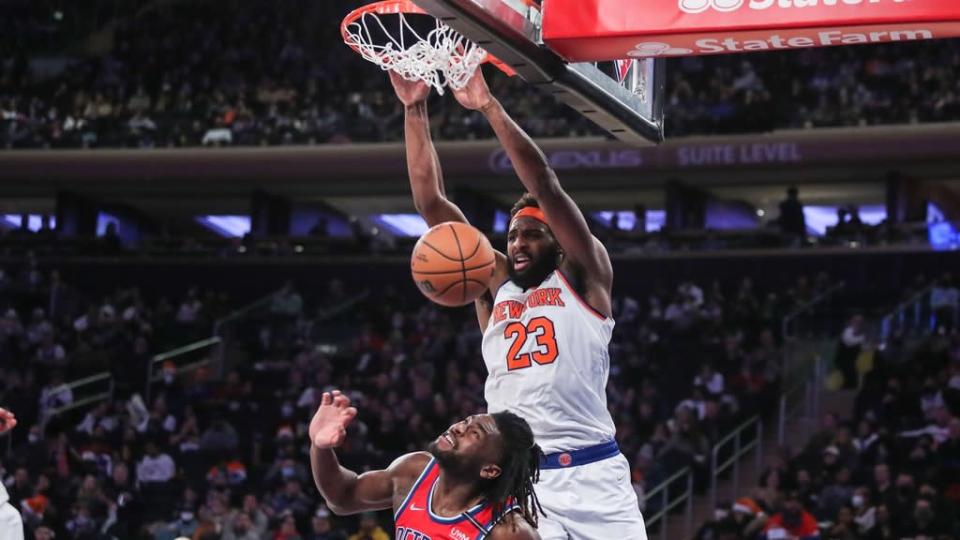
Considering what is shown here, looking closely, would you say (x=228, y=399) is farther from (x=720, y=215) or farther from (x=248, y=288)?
(x=720, y=215)

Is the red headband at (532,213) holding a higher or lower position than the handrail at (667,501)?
higher

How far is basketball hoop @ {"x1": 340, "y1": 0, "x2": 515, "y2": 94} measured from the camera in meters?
6.05

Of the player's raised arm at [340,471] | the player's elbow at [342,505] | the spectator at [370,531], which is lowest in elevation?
the spectator at [370,531]

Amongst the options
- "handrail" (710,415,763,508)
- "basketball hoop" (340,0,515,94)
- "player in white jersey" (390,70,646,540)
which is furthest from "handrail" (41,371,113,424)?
"player in white jersey" (390,70,646,540)

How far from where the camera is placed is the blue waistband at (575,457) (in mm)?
5953

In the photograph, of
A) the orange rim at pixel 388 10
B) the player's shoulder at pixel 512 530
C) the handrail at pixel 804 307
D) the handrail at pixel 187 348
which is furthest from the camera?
the handrail at pixel 187 348

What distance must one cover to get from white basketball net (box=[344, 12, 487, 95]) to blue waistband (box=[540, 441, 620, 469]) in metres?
1.60

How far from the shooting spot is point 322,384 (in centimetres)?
1916

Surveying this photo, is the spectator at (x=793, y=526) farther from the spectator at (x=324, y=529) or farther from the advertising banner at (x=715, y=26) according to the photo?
the advertising banner at (x=715, y=26)

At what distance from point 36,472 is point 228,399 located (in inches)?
108

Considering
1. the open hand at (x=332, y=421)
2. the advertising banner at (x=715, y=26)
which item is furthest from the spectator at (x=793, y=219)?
the open hand at (x=332, y=421)

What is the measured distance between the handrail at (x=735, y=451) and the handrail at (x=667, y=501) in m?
0.39

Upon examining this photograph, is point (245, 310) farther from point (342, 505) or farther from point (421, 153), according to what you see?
point (342, 505)

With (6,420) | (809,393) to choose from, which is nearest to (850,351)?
(809,393)
